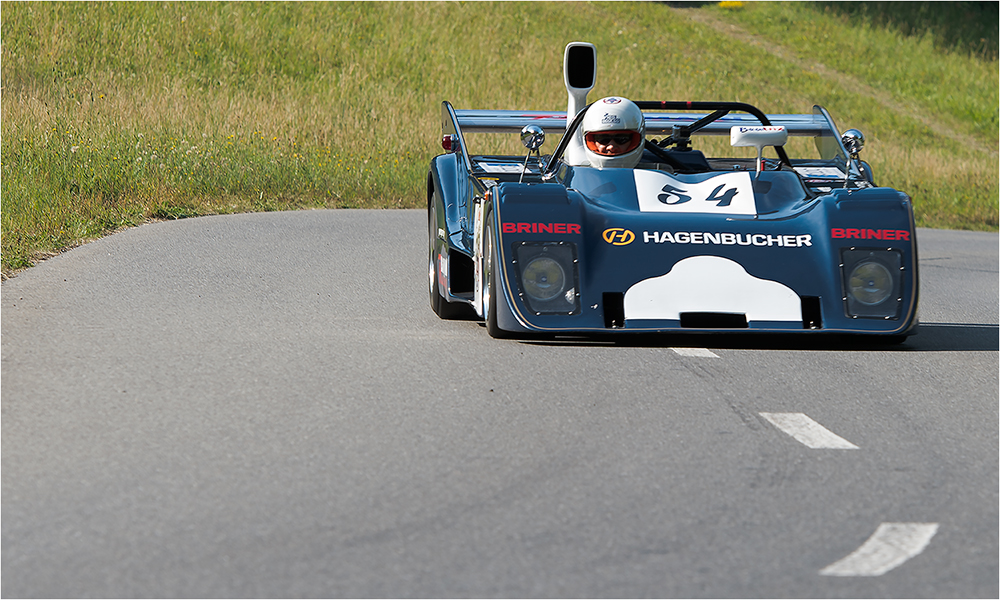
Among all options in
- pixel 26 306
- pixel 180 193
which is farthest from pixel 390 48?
pixel 26 306

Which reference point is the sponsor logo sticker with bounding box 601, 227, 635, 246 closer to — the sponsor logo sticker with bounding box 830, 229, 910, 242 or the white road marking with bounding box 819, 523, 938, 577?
the sponsor logo sticker with bounding box 830, 229, 910, 242

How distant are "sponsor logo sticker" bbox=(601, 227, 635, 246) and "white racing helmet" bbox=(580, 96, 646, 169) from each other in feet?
4.29

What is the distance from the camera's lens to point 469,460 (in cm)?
418

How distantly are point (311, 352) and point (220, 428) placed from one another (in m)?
1.56

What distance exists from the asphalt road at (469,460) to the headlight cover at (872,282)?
9.4 inches

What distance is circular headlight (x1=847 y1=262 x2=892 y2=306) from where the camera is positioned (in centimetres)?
632

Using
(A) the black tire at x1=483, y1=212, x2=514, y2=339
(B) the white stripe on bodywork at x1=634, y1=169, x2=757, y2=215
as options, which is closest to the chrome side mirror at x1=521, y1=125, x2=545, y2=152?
(B) the white stripe on bodywork at x1=634, y1=169, x2=757, y2=215

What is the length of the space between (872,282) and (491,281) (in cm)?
183

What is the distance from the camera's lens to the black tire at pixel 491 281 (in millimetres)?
6316

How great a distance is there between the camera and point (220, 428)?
A: 452cm

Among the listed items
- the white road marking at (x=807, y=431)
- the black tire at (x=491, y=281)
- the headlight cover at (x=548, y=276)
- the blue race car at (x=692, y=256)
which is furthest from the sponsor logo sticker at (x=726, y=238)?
the white road marking at (x=807, y=431)

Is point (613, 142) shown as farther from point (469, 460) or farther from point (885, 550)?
point (885, 550)

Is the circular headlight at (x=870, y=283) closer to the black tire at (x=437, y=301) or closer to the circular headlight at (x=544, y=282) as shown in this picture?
the circular headlight at (x=544, y=282)

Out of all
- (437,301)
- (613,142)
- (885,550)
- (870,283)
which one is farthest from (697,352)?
(885,550)
